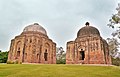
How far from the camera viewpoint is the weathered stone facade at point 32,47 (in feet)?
96.9

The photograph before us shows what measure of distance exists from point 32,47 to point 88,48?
34.8 feet

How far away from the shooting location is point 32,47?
29.7 metres

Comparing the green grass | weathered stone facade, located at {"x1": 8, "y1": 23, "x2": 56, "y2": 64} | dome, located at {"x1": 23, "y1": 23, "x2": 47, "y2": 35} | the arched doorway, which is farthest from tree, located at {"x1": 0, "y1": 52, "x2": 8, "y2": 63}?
the green grass

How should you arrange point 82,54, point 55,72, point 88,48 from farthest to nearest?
point 82,54
point 88,48
point 55,72

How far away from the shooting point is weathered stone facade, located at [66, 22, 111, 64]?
92.8ft

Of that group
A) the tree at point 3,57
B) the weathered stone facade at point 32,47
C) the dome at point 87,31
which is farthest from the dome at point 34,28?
the tree at point 3,57

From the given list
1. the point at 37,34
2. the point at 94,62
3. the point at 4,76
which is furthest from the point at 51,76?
the point at 37,34

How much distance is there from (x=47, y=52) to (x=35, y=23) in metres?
7.52

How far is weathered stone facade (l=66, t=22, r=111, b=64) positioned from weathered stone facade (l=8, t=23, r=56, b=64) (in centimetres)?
450

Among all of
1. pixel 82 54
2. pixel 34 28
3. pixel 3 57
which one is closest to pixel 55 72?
pixel 82 54

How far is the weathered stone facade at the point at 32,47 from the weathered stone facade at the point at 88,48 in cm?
450

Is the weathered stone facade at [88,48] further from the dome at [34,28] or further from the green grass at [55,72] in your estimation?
the green grass at [55,72]

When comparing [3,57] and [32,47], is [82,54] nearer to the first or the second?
[32,47]

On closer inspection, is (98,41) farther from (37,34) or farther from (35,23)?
(35,23)
